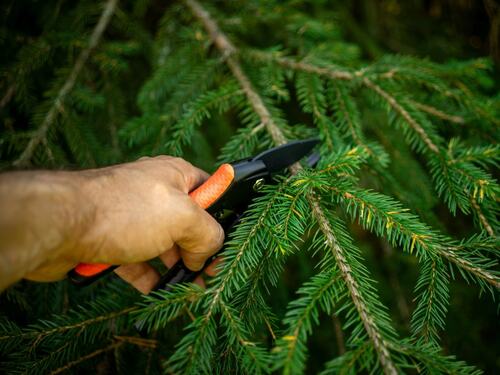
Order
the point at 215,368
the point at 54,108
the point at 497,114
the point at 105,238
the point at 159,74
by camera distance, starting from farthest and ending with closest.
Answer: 1. the point at 159,74
2. the point at 54,108
3. the point at 497,114
4. the point at 215,368
5. the point at 105,238

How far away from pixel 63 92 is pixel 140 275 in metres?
1.17

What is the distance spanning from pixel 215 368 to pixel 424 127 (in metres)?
1.42

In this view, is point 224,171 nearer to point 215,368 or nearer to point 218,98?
point 218,98

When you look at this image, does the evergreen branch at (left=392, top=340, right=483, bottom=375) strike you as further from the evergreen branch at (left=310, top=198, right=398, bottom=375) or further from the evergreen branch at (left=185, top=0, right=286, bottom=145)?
the evergreen branch at (left=185, top=0, right=286, bottom=145)

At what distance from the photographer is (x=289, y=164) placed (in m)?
1.36

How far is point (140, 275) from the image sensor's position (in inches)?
54.9

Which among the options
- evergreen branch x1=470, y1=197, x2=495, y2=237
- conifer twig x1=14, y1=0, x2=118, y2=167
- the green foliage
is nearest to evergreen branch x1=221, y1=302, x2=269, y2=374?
the green foliage

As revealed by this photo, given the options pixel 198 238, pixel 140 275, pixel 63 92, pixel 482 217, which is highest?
pixel 63 92

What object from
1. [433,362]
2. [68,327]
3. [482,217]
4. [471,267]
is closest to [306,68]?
[482,217]

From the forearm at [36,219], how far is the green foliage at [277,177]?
1.11 feet

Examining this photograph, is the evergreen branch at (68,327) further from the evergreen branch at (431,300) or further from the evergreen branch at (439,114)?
the evergreen branch at (439,114)

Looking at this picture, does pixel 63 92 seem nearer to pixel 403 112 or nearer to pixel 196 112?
pixel 196 112

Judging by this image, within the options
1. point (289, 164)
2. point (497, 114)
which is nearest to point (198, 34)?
point (289, 164)

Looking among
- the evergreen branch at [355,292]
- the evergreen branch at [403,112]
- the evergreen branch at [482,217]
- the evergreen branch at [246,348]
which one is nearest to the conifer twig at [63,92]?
the evergreen branch at [246,348]
